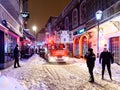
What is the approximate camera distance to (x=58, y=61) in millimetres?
25812

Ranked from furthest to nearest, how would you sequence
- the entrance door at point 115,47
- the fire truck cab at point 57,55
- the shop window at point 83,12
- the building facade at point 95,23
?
the shop window at point 83,12
the fire truck cab at point 57,55
the entrance door at point 115,47
the building facade at point 95,23

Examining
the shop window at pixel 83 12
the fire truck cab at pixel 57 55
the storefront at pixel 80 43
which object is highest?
the shop window at pixel 83 12

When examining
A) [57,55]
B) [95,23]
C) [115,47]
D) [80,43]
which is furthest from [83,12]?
[115,47]

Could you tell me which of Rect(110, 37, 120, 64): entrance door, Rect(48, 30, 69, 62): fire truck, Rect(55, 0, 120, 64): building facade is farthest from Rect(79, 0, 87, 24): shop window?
Rect(110, 37, 120, 64): entrance door

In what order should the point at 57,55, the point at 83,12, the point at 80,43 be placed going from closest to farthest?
the point at 57,55 → the point at 83,12 → the point at 80,43

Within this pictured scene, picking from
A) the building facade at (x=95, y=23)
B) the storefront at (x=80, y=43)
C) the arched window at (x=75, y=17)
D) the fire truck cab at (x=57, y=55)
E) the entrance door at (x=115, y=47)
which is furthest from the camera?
the arched window at (x=75, y=17)

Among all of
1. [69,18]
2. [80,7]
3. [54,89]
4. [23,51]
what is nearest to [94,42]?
[80,7]

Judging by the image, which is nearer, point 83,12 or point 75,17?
point 83,12

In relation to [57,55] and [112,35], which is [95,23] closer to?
[112,35]

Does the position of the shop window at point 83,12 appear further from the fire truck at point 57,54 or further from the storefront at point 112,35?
the storefront at point 112,35

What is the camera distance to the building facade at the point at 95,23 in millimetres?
20483

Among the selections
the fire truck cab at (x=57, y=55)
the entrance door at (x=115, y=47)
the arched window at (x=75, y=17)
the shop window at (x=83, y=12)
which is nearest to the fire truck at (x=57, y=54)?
the fire truck cab at (x=57, y=55)

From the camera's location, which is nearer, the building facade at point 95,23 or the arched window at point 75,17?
the building facade at point 95,23

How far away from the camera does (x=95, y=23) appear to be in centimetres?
2500
